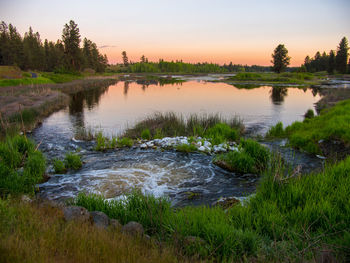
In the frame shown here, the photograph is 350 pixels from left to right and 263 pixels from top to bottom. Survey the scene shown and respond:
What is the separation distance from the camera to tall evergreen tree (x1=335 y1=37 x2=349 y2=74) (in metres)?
93.6

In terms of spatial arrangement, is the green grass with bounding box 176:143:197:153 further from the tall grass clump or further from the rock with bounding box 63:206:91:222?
the rock with bounding box 63:206:91:222

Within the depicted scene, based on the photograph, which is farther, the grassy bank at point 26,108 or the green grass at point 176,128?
the grassy bank at point 26,108

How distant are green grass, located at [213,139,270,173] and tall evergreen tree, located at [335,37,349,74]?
357ft

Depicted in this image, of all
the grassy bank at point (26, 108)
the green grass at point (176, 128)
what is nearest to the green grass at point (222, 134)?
the green grass at point (176, 128)

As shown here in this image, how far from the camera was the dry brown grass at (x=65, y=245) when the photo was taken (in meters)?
2.84

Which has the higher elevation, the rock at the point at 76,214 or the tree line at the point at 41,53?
the tree line at the point at 41,53

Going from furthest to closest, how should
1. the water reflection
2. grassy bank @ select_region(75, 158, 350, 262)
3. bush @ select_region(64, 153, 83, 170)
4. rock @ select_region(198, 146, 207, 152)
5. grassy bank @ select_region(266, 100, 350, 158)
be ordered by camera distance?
1. the water reflection
2. rock @ select_region(198, 146, 207, 152)
3. grassy bank @ select_region(266, 100, 350, 158)
4. bush @ select_region(64, 153, 83, 170)
5. grassy bank @ select_region(75, 158, 350, 262)

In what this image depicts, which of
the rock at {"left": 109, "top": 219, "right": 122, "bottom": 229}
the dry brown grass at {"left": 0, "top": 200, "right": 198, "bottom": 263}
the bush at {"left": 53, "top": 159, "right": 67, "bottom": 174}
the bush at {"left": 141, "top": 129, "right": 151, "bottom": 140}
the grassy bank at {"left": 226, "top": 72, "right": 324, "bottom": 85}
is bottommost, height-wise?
the bush at {"left": 53, "top": 159, "right": 67, "bottom": 174}

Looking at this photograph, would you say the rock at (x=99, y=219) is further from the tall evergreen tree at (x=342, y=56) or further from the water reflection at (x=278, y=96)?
the tall evergreen tree at (x=342, y=56)

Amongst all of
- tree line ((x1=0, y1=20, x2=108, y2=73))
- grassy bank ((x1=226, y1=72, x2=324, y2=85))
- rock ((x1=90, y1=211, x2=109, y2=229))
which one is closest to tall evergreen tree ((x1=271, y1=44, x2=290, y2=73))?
grassy bank ((x1=226, y1=72, x2=324, y2=85))

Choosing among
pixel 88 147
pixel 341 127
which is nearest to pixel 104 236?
pixel 88 147

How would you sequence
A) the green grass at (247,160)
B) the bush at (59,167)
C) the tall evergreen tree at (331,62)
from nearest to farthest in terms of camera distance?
the green grass at (247,160), the bush at (59,167), the tall evergreen tree at (331,62)

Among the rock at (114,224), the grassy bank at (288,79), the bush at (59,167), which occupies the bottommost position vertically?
the bush at (59,167)

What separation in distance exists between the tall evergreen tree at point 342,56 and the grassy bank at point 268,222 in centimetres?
11157
